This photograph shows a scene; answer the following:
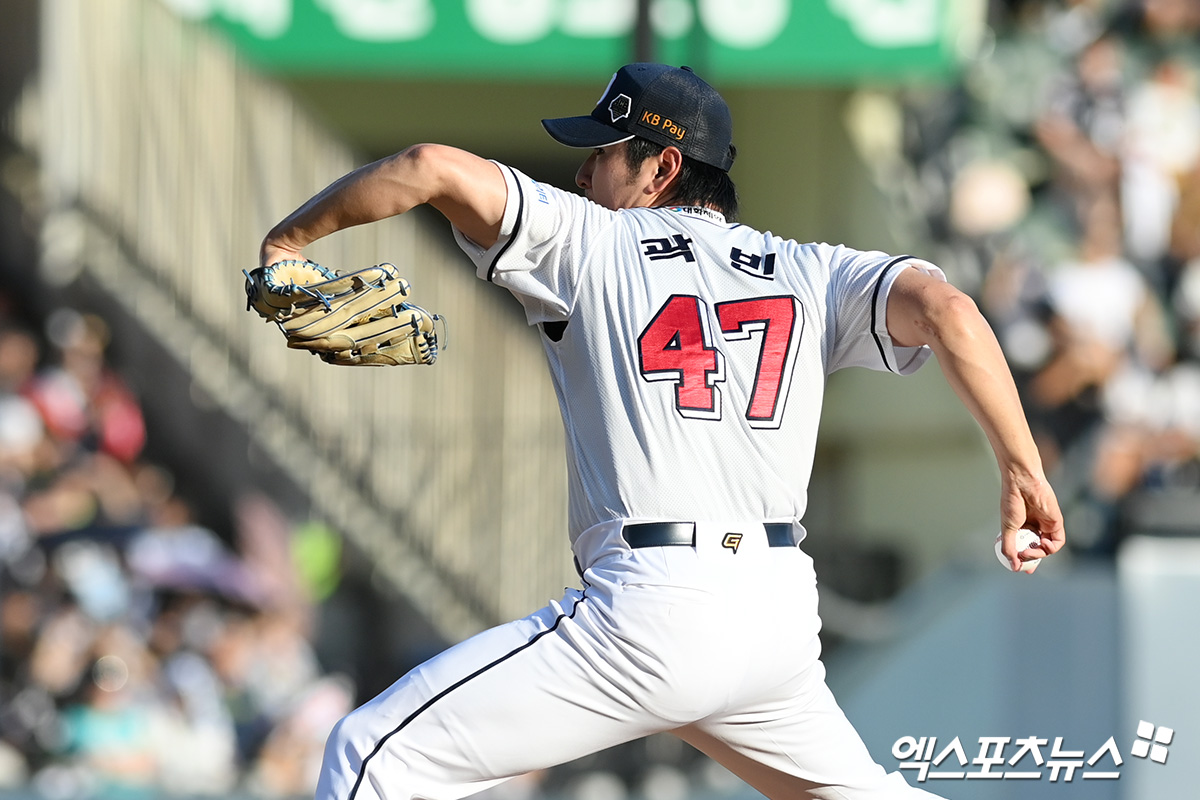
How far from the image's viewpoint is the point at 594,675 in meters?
2.71

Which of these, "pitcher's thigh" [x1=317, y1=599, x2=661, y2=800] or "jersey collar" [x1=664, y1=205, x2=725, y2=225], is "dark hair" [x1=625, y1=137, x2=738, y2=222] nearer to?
"jersey collar" [x1=664, y1=205, x2=725, y2=225]

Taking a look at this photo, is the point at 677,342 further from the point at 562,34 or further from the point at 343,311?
the point at 562,34

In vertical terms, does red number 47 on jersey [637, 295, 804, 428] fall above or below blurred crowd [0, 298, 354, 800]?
above

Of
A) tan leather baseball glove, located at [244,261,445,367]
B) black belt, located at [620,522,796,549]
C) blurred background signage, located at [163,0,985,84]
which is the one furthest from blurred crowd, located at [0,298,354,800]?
black belt, located at [620,522,796,549]

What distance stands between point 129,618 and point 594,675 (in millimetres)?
5429

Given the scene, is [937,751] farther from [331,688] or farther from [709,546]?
[331,688]

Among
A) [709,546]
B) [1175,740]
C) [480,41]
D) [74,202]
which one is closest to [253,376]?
[74,202]

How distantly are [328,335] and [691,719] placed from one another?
1022 mm

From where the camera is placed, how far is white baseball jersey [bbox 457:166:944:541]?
9.20 ft

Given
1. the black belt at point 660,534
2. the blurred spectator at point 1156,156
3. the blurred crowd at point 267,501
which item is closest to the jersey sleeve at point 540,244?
the black belt at point 660,534

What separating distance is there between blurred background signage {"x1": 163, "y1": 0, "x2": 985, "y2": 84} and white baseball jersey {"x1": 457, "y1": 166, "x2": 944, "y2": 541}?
5.95 metres

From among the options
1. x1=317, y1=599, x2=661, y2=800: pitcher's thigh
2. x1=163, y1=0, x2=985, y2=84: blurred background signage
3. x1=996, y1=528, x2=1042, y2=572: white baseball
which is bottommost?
x1=317, y1=599, x2=661, y2=800: pitcher's thigh

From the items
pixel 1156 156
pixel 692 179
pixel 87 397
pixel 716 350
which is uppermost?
pixel 1156 156

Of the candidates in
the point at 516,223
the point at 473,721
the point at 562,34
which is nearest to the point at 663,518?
the point at 473,721
